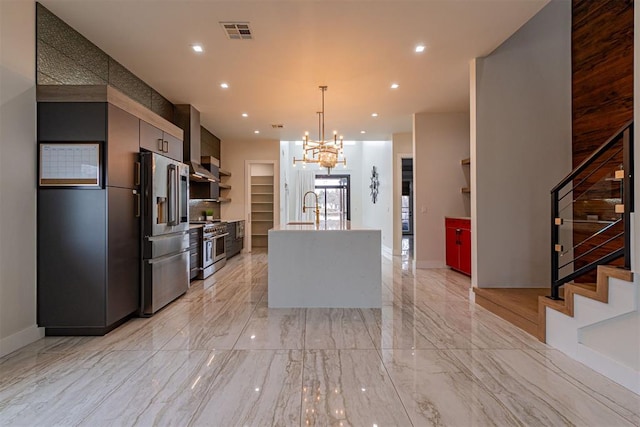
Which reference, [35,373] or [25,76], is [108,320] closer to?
[35,373]

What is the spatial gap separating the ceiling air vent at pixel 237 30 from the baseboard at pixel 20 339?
10.3 feet

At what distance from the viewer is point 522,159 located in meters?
3.93

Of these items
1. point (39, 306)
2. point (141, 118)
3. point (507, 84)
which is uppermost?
point (507, 84)

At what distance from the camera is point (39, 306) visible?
9.41 feet

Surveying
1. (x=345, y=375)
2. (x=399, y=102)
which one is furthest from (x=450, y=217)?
(x=345, y=375)

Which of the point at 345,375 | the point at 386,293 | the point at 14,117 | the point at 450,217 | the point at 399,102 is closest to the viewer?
the point at 345,375

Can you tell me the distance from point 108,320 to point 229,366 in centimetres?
137

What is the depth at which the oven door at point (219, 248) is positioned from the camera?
6.01 metres

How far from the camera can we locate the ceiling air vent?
3203mm

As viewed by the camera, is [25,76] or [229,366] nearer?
[229,366]

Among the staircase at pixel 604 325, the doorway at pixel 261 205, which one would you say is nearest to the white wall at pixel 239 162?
the doorway at pixel 261 205

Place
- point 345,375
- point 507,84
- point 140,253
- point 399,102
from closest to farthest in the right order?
point 345,375 → point 140,253 → point 507,84 → point 399,102

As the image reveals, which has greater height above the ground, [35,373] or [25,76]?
[25,76]

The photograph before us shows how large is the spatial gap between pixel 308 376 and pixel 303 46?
3.16 m
